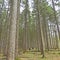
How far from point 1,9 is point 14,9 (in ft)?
56.7

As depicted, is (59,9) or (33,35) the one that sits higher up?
(59,9)

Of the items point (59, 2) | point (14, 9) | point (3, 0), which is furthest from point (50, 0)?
point (14, 9)

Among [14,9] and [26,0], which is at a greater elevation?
[26,0]

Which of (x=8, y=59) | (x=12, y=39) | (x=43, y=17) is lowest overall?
(x=8, y=59)

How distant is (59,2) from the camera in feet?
88.1

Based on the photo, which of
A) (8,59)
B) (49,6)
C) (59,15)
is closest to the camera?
(8,59)

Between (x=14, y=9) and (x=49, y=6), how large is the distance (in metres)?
18.6

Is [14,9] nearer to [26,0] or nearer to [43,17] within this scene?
[26,0]

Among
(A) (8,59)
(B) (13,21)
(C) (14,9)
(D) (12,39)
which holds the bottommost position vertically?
(A) (8,59)

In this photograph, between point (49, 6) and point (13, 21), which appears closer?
point (13, 21)

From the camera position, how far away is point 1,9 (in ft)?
87.9

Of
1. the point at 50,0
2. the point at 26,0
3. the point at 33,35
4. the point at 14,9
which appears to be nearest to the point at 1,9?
the point at 26,0

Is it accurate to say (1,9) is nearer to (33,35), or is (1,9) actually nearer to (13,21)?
(13,21)

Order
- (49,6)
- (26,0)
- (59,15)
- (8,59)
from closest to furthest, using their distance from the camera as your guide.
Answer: (8,59) → (26,0) → (49,6) → (59,15)
